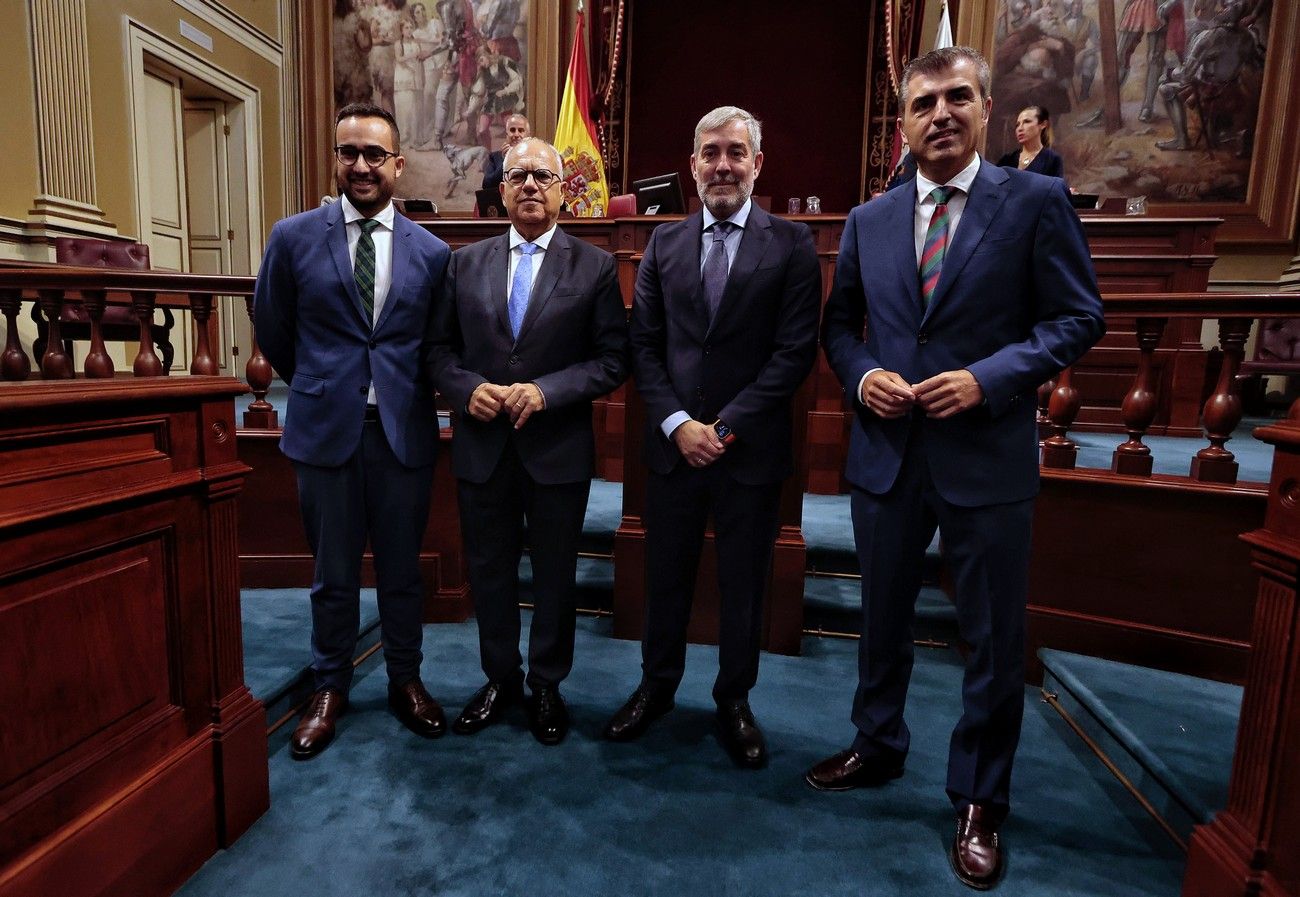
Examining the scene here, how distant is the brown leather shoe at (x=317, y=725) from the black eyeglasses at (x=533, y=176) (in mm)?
1480

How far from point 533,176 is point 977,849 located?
6.14ft

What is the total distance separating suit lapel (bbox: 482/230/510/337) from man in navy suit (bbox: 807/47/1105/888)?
0.88 m

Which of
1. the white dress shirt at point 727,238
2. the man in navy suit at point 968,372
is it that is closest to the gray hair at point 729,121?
the white dress shirt at point 727,238

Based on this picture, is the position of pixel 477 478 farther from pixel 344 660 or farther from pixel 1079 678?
pixel 1079 678

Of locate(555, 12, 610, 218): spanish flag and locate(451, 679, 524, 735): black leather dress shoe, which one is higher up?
locate(555, 12, 610, 218): spanish flag

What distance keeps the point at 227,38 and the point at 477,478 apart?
702cm

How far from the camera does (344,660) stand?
210cm

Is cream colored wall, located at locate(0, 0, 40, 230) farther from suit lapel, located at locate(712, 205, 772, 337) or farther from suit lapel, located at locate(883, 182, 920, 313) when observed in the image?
suit lapel, located at locate(883, 182, 920, 313)

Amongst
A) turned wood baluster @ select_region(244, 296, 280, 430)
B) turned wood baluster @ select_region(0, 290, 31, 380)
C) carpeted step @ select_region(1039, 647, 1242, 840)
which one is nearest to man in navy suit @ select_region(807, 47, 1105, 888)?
carpeted step @ select_region(1039, 647, 1242, 840)

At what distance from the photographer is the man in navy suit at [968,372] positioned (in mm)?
1477

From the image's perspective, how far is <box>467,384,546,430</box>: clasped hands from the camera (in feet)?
6.08

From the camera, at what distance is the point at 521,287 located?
2.00m

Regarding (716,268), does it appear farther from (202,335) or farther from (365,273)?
(202,335)

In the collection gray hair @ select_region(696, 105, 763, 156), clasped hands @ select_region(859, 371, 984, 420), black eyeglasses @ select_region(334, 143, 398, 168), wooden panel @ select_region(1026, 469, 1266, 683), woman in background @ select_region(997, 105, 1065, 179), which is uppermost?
woman in background @ select_region(997, 105, 1065, 179)
